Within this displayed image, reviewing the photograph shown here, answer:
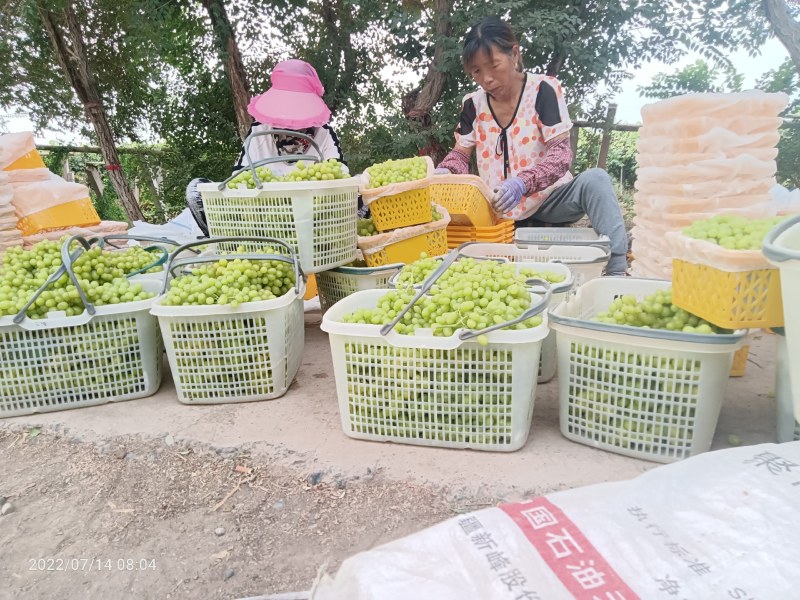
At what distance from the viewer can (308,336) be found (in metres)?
3.42

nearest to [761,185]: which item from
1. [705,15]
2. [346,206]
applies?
[346,206]

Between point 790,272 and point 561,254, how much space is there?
72.9 inches

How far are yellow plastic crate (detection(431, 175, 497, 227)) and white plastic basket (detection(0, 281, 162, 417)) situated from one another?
2064 mm

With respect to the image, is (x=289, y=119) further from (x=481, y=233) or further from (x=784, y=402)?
(x=784, y=402)

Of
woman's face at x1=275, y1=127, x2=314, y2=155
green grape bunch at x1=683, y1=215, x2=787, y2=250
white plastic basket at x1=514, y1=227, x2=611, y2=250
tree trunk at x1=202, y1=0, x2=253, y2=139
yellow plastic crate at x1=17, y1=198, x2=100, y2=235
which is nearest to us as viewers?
green grape bunch at x1=683, y1=215, x2=787, y2=250

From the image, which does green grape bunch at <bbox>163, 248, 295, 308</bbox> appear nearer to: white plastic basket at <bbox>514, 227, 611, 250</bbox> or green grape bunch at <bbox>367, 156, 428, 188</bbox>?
green grape bunch at <bbox>367, 156, 428, 188</bbox>

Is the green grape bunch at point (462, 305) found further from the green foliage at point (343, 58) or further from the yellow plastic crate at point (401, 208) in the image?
the green foliage at point (343, 58)

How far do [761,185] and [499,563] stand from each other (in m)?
2.89

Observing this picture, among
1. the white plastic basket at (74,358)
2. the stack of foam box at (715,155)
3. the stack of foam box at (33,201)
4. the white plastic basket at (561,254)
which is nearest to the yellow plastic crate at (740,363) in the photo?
the stack of foam box at (715,155)

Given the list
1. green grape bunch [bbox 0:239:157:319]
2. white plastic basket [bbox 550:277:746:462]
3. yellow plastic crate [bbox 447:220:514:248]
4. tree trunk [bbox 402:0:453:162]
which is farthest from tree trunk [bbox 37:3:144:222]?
white plastic basket [bbox 550:277:746:462]

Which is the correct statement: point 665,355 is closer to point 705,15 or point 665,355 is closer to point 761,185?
point 761,185

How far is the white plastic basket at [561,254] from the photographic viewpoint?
9.37 feet

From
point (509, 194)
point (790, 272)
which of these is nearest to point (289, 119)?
point (509, 194)

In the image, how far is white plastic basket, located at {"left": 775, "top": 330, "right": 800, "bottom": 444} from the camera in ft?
5.54
